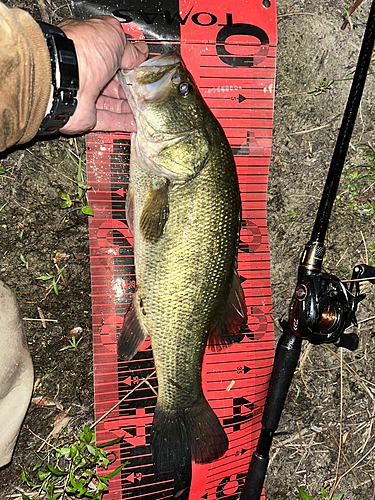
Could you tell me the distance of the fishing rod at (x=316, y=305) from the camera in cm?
251

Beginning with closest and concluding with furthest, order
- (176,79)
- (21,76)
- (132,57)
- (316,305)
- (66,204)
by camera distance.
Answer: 1. (21,76)
2. (176,79)
3. (132,57)
4. (316,305)
5. (66,204)

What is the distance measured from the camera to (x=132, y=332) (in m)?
2.55

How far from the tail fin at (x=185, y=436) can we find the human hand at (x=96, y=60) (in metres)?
1.71

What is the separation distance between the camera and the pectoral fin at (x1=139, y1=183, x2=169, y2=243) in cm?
229

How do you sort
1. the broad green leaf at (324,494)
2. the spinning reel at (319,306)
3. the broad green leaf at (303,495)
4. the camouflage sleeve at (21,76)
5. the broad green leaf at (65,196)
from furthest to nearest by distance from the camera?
the broad green leaf at (324,494) < the broad green leaf at (303,495) < the broad green leaf at (65,196) < the spinning reel at (319,306) < the camouflage sleeve at (21,76)

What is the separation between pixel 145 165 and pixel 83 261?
0.79 meters

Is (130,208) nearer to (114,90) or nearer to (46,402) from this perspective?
(114,90)

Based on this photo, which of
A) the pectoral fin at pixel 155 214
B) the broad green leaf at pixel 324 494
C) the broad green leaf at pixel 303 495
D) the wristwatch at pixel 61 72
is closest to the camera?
the wristwatch at pixel 61 72

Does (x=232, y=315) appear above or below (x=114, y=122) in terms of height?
below

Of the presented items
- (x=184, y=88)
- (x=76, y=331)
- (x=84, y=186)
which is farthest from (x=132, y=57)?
(x=76, y=331)

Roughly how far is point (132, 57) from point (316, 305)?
1.73 metres

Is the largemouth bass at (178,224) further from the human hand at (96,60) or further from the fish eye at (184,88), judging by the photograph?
the human hand at (96,60)

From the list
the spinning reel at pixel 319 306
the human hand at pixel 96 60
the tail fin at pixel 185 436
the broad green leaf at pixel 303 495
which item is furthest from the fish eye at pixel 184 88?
the broad green leaf at pixel 303 495

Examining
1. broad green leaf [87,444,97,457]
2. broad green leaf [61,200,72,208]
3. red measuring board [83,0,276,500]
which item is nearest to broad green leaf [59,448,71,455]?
broad green leaf [87,444,97,457]
